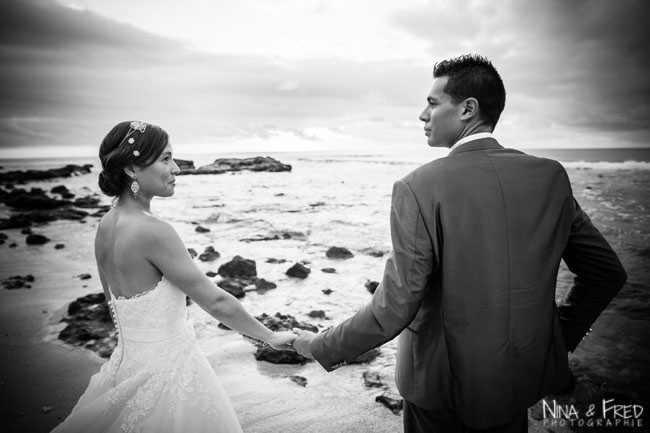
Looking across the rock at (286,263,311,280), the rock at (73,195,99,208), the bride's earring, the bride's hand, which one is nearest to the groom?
the bride's hand

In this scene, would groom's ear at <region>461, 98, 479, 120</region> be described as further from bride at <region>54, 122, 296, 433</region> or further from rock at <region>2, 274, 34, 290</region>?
rock at <region>2, 274, 34, 290</region>

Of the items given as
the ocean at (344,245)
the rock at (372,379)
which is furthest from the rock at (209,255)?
the rock at (372,379)

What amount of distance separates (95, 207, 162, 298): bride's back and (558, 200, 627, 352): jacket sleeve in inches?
92.2

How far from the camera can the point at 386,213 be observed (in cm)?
1296

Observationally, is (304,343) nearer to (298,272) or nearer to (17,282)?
(298,272)

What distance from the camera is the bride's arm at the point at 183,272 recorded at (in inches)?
85.5

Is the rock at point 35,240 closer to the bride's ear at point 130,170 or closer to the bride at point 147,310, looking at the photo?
the bride at point 147,310

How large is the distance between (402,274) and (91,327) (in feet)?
15.5

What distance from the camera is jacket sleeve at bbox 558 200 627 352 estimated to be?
2.05 m

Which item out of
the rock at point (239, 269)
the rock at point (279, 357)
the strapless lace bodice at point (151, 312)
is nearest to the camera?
the strapless lace bodice at point (151, 312)

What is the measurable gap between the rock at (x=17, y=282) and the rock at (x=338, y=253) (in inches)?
211

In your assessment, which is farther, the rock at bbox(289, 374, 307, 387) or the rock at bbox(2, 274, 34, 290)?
the rock at bbox(2, 274, 34, 290)

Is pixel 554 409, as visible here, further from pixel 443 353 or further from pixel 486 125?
pixel 486 125

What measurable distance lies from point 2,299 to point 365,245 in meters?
6.73
